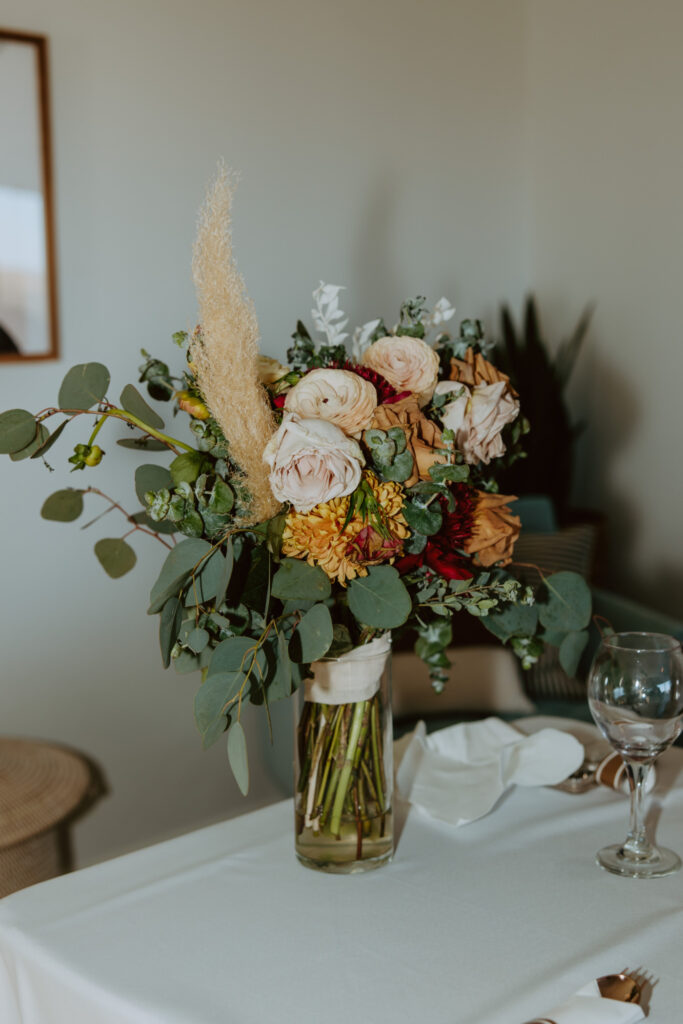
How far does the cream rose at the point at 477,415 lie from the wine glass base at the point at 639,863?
1.46ft

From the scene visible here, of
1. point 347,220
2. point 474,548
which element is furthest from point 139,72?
point 474,548

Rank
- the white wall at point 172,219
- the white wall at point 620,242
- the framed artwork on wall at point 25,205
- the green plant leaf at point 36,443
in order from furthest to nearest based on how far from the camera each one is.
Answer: the white wall at point 620,242 < the white wall at point 172,219 < the framed artwork on wall at point 25,205 < the green plant leaf at point 36,443

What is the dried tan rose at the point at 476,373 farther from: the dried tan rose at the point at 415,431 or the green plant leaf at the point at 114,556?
the green plant leaf at the point at 114,556

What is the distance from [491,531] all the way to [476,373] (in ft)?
0.60

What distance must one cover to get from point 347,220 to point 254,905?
218 centimetres

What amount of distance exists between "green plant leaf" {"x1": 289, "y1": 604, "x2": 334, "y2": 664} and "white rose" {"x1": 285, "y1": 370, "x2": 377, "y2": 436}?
0.18 metres

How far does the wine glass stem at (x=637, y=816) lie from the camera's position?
1.09 meters

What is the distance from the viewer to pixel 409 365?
42.3 inches

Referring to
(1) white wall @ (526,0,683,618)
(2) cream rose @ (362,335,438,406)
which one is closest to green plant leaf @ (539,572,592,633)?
(2) cream rose @ (362,335,438,406)

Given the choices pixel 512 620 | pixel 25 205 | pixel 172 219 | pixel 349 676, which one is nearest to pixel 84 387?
pixel 349 676

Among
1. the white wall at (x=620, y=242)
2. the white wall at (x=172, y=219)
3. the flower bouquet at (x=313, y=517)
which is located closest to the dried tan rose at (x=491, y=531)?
the flower bouquet at (x=313, y=517)

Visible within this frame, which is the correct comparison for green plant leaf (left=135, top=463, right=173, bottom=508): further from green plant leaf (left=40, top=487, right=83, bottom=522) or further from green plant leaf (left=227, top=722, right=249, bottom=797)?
green plant leaf (left=227, top=722, right=249, bottom=797)

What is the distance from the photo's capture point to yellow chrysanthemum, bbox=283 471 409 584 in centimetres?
99

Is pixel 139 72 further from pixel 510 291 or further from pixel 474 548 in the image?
pixel 474 548
